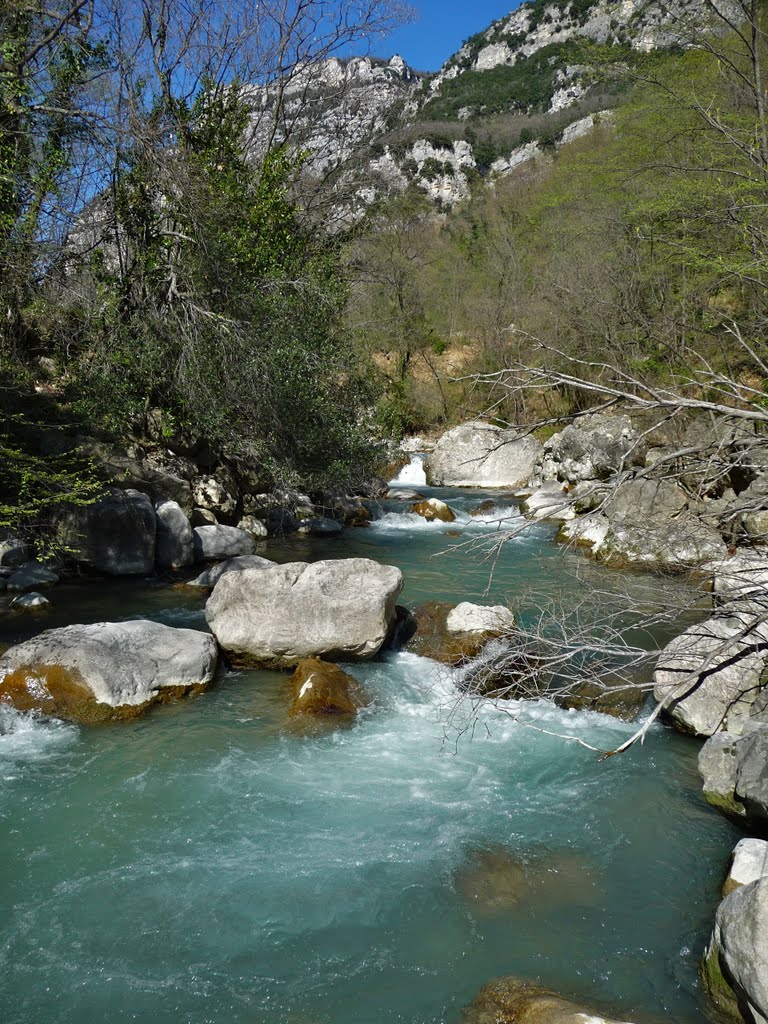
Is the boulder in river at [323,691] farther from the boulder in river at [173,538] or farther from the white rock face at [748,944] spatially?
the boulder in river at [173,538]

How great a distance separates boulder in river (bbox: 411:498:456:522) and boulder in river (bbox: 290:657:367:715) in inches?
336

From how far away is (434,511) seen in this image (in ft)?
49.5

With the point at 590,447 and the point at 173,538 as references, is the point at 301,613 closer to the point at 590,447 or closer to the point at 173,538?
the point at 173,538

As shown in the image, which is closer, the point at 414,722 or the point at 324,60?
the point at 414,722

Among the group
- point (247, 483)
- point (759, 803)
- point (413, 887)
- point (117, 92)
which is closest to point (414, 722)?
point (413, 887)

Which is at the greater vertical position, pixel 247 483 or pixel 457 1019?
pixel 247 483

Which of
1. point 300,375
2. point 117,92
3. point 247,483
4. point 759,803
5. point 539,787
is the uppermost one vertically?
point 117,92

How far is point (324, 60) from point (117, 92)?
5636mm

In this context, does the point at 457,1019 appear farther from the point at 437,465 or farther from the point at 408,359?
the point at 408,359

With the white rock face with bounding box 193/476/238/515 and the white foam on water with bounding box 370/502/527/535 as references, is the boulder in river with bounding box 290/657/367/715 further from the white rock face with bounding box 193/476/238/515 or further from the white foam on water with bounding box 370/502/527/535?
the white foam on water with bounding box 370/502/527/535

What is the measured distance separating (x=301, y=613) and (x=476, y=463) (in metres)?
13.8

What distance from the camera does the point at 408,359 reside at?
84.6 feet

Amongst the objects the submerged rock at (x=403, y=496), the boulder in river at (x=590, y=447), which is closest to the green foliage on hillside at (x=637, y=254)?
the boulder in river at (x=590, y=447)

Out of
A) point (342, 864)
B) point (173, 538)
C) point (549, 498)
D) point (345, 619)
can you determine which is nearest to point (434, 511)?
point (549, 498)
